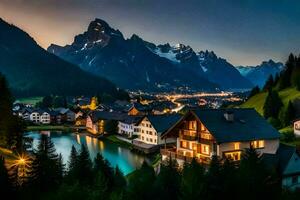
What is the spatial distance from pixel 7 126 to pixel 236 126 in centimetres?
2753

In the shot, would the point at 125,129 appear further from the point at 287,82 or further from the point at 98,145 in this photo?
the point at 287,82

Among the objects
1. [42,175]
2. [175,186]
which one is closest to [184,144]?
[42,175]

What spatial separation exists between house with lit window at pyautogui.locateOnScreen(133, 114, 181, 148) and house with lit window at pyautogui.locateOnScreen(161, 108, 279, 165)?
98.9 ft

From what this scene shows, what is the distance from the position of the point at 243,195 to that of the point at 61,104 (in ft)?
503

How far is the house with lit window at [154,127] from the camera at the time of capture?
7794 centimetres

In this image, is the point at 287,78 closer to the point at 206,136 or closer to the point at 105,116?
the point at 105,116

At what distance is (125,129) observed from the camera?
318ft

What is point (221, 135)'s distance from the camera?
4125 centimetres

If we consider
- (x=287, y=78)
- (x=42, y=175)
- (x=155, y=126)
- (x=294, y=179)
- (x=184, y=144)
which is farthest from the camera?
(x=287, y=78)

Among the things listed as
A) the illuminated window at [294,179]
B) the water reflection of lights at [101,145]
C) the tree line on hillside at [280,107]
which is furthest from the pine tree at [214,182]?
the water reflection of lights at [101,145]

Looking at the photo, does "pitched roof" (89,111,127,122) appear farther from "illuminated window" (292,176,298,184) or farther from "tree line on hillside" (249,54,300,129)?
"illuminated window" (292,176,298,184)

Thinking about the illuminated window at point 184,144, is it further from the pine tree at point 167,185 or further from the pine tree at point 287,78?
the pine tree at point 287,78

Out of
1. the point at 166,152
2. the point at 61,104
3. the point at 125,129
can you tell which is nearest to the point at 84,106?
the point at 61,104

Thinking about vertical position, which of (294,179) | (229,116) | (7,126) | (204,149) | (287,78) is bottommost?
(294,179)
